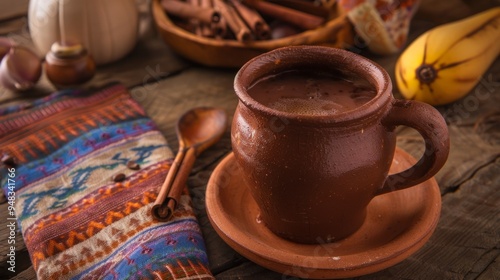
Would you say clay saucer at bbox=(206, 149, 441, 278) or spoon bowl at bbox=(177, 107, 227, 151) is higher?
clay saucer at bbox=(206, 149, 441, 278)

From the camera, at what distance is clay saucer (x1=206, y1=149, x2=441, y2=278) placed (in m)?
0.62

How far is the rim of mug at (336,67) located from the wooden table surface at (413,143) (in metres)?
0.22

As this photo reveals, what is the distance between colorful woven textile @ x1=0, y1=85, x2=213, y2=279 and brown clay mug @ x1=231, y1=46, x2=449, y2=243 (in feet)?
0.46

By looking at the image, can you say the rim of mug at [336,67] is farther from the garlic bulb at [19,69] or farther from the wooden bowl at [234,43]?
the garlic bulb at [19,69]

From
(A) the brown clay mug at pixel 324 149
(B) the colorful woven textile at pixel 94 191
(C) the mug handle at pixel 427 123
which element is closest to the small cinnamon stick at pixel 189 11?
(B) the colorful woven textile at pixel 94 191

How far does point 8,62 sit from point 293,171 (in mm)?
699

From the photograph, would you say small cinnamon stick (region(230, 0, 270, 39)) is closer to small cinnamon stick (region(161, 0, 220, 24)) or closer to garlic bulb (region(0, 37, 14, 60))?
small cinnamon stick (region(161, 0, 220, 24))

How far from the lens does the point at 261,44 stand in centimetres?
109

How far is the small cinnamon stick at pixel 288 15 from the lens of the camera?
1149mm

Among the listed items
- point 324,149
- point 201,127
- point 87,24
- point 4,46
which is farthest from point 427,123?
point 4,46

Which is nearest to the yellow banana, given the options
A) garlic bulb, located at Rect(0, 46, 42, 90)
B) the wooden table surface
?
the wooden table surface

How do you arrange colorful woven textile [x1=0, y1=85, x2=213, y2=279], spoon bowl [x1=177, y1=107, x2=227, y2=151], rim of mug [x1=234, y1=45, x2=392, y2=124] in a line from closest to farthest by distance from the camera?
rim of mug [x1=234, y1=45, x2=392, y2=124]
colorful woven textile [x1=0, y1=85, x2=213, y2=279]
spoon bowl [x1=177, y1=107, x2=227, y2=151]

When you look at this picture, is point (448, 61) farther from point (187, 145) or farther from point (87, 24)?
point (87, 24)

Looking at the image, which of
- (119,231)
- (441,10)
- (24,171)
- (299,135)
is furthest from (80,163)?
(441,10)
